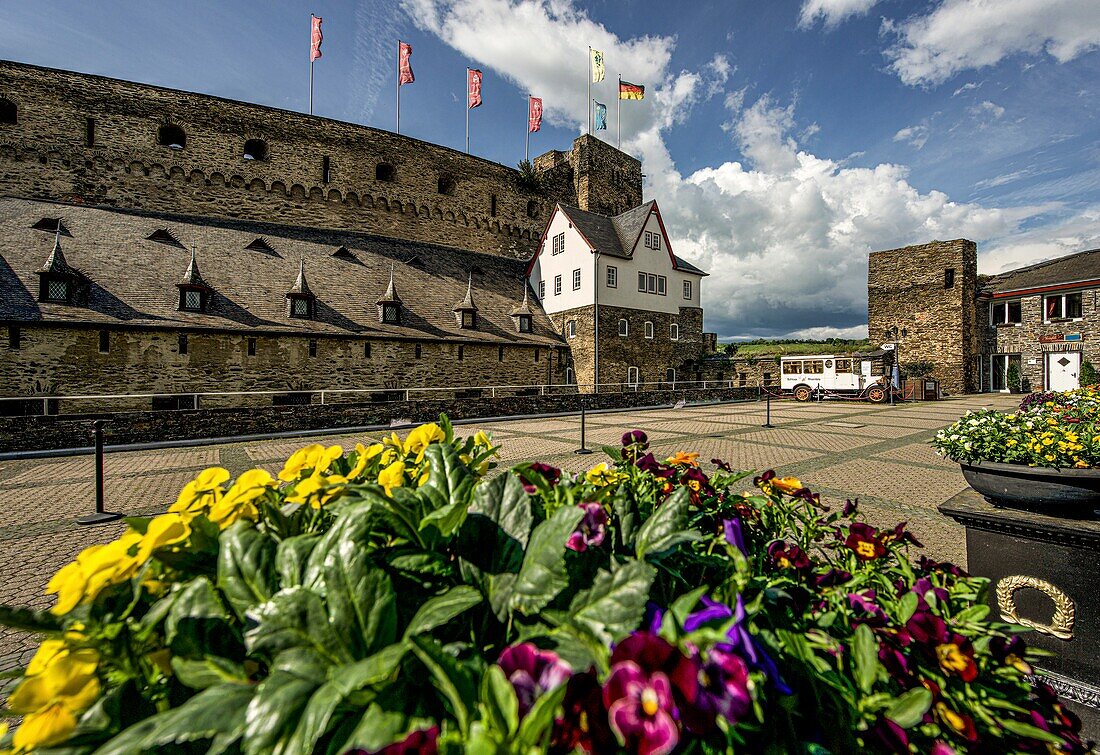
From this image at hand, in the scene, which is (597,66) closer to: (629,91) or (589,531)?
(629,91)

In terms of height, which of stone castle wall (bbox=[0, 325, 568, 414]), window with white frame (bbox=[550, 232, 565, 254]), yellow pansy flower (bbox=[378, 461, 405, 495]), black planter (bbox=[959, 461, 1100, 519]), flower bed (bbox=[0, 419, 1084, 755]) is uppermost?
window with white frame (bbox=[550, 232, 565, 254])

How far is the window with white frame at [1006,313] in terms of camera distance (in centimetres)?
2934

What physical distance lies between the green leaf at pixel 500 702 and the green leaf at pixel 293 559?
495mm

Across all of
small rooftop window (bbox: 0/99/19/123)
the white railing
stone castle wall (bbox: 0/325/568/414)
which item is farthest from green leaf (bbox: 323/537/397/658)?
small rooftop window (bbox: 0/99/19/123)

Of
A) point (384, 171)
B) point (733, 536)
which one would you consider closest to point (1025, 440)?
point (733, 536)

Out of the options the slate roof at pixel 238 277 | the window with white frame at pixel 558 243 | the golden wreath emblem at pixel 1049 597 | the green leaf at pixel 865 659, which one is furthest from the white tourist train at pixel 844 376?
the green leaf at pixel 865 659

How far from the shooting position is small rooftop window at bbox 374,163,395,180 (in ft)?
97.9

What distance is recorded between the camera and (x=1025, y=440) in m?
3.00

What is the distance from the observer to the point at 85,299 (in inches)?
627

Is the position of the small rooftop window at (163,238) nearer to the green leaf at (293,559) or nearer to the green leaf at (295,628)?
the green leaf at (293,559)

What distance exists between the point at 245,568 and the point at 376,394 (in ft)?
69.9

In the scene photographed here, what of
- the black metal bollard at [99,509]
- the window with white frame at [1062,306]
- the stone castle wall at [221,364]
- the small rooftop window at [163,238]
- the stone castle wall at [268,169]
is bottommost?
the black metal bollard at [99,509]

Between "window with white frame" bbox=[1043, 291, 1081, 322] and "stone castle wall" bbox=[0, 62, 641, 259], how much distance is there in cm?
2904

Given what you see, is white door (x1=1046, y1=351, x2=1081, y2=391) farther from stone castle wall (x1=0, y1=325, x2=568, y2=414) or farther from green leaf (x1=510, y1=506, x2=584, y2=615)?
green leaf (x1=510, y1=506, x2=584, y2=615)
